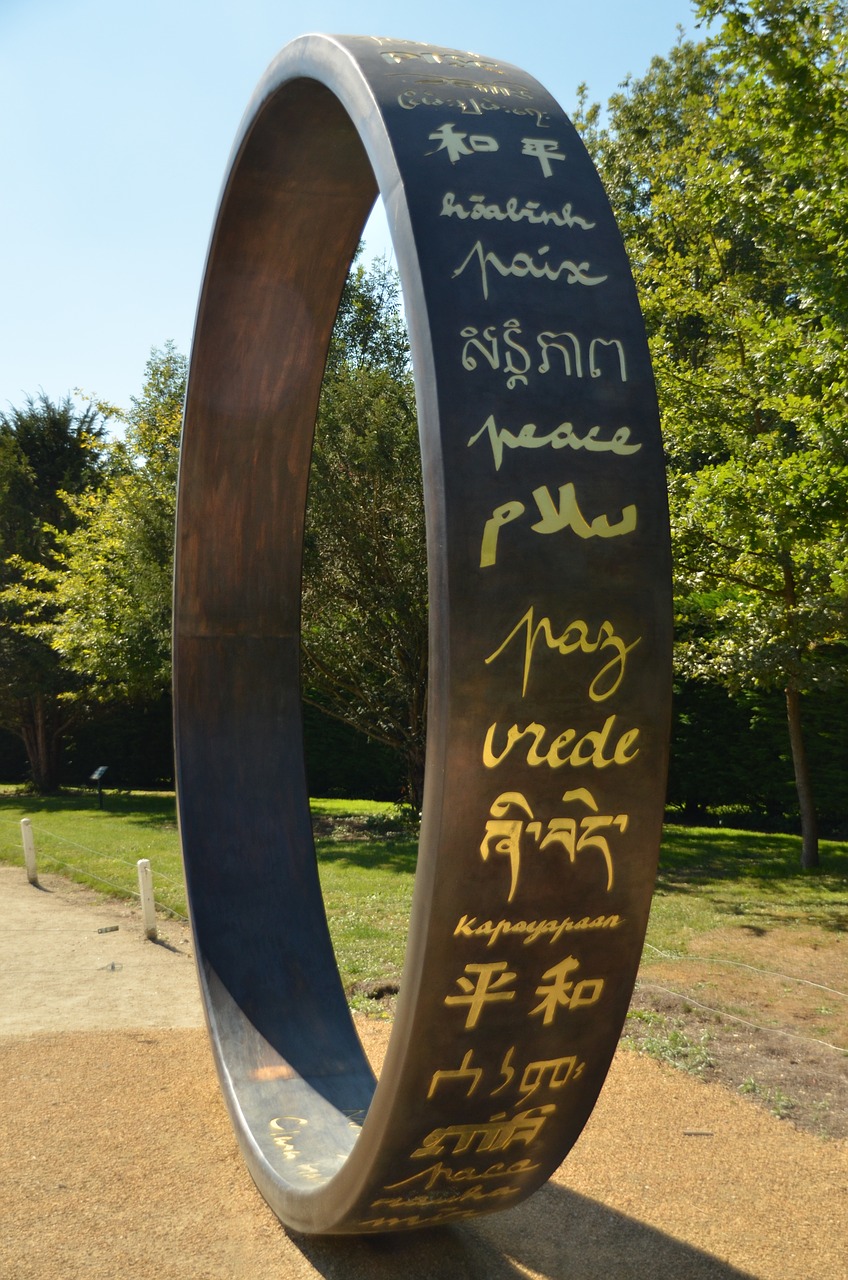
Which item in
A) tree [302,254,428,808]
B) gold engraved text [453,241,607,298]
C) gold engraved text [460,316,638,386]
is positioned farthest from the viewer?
tree [302,254,428,808]

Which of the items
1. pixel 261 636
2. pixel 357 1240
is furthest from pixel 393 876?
pixel 357 1240

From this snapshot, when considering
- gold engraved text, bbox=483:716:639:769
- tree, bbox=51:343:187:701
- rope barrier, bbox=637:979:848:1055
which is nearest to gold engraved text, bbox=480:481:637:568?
gold engraved text, bbox=483:716:639:769

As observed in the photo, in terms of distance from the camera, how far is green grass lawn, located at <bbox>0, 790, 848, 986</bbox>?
1147cm

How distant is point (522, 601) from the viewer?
348cm

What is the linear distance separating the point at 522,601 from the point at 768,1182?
12.4 feet

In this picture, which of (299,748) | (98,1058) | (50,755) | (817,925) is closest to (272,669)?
(299,748)

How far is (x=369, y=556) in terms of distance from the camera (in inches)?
734

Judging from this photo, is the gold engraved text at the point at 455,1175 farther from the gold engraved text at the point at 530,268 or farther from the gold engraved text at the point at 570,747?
the gold engraved text at the point at 530,268

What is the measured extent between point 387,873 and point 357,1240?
10006mm

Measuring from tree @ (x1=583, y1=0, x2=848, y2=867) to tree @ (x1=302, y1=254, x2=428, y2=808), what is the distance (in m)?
4.47

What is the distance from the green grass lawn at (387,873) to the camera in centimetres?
1147

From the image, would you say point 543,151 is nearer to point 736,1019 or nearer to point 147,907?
point 736,1019

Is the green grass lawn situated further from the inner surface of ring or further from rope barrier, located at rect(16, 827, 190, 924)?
the inner surface of ring

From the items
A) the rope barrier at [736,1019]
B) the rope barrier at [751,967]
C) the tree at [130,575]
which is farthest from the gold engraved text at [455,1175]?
the tree at [130,575]
